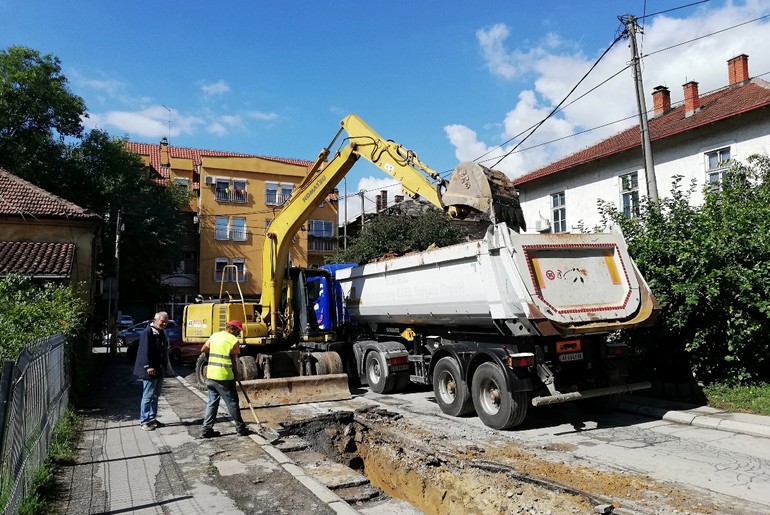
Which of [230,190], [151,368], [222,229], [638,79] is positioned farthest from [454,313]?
[230,190]

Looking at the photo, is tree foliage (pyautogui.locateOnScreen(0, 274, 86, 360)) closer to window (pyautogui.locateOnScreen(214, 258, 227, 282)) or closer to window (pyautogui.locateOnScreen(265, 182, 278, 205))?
window (pyautogui.locateOnScreen(214, 258, 227, 282))

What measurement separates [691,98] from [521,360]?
18032 millimetres

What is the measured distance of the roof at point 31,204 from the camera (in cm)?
1719

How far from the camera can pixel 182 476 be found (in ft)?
19.2

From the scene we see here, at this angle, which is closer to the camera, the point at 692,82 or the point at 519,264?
the point at 519,264

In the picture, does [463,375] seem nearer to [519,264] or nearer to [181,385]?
[519,264]

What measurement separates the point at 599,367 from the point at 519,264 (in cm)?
216

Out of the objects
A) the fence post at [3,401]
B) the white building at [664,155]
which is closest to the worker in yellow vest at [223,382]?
the fence post at [3,401]

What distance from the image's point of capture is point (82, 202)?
92.3 ft

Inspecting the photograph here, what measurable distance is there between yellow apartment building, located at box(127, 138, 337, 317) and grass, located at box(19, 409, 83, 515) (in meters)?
32.5

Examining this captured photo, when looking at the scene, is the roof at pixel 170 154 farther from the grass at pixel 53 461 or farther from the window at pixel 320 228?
the grass at pixel 53 461

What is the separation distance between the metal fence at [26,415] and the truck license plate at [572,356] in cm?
641

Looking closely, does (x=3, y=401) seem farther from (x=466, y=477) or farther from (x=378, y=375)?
(x=378, y=375)

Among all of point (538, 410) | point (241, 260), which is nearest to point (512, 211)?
point (538, 410)
